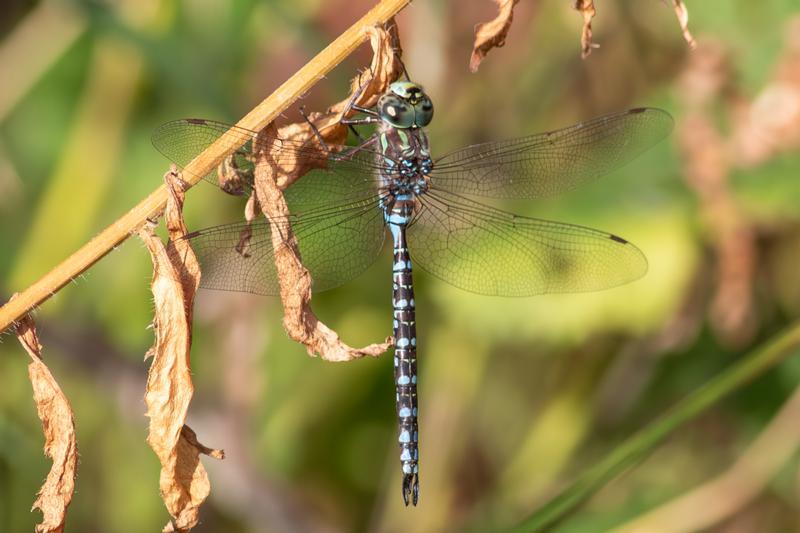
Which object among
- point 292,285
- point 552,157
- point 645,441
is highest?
point 552,157

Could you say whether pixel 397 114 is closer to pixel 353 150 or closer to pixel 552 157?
pixel 353 150

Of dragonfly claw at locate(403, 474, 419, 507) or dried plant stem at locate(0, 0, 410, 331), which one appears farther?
dragonfly claw at locate(403, 474, 419, 507)

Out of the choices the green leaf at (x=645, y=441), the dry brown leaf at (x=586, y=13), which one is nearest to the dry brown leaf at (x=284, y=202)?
the dry brown leaf at (x=586, y=13)

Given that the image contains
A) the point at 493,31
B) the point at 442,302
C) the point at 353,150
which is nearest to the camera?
the point at 493,31

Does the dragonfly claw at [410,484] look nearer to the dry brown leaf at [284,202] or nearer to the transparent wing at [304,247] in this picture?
the transparent wing at [304,247]

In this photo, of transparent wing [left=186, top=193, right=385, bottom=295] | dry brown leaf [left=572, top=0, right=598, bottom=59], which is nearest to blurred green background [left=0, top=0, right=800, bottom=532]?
transparent wing [left=186, top=193, right=385, bottom=295]

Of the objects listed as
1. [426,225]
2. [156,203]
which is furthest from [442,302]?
[156,203]

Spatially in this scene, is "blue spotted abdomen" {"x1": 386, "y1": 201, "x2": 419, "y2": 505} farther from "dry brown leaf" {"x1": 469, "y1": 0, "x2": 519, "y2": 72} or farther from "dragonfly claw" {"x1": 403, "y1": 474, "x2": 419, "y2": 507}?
"dry brown leaf" {"x1": 469, "y1": 0, "x2": 519, "y2": 72}

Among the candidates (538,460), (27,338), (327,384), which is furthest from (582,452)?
(27,338)
